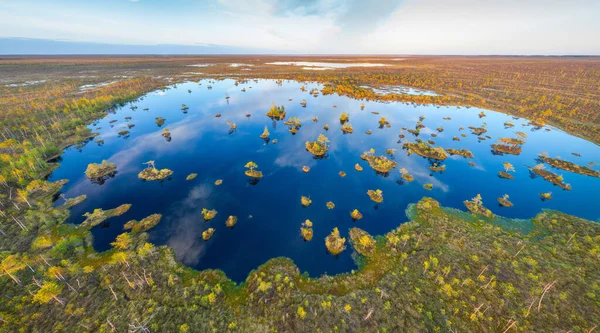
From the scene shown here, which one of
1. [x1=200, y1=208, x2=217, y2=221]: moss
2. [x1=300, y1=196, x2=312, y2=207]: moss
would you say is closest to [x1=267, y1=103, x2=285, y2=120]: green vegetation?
[x1=300, y1=196, x2=312, y2=207]: moss

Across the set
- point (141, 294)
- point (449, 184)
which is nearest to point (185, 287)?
point (141, 294)

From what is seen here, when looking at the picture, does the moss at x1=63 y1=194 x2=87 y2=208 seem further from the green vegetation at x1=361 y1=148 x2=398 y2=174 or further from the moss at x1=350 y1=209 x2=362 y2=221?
the green vegetation at x1=361 y1=148 x2=398 y2=174

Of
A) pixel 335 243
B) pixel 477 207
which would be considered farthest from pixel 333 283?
pixel 477 207

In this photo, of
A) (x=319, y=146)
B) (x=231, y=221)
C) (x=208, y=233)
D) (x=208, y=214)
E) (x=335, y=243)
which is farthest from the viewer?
(x=319, y=146)

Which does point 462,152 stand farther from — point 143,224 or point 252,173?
point 143,224

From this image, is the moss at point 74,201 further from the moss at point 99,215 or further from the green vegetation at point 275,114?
the green vegetation at point 275,114

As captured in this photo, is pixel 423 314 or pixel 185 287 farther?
pixel 185 287

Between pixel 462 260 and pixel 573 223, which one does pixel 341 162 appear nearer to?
pixel 462 260
